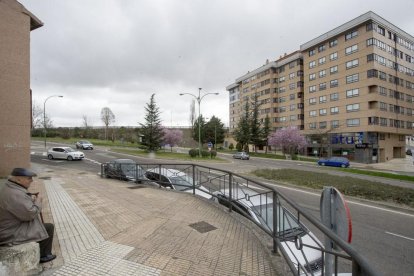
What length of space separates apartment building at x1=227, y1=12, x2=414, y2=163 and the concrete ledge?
164 ft

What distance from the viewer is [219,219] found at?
256 inches

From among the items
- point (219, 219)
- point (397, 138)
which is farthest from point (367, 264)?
point (397, 138)

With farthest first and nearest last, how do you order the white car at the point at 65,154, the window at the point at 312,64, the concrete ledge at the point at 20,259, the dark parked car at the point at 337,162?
1. the window at the point at 312,64
2. the dark parked car at the point at 337,162
3. the white car at the point at 65,154
4. the concrete ledge at the point at 20,259

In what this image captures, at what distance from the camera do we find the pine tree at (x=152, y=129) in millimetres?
41281

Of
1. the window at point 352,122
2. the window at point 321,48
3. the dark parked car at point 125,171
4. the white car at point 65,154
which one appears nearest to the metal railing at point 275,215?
the dark parked car at point 125,171

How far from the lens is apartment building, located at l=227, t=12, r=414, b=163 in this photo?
143ft

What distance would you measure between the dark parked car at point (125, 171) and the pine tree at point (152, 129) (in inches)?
1017

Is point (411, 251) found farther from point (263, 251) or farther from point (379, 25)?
point (379, 25)

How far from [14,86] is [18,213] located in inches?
518

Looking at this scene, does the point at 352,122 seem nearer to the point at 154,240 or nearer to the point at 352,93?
the point at 352,93

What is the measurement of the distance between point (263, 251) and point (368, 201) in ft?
30.9

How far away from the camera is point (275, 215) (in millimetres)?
4500

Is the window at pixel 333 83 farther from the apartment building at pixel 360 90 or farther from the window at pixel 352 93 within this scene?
the window at pixel 352 93

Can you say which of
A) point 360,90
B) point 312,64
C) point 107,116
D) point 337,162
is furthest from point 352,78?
point 107,116
